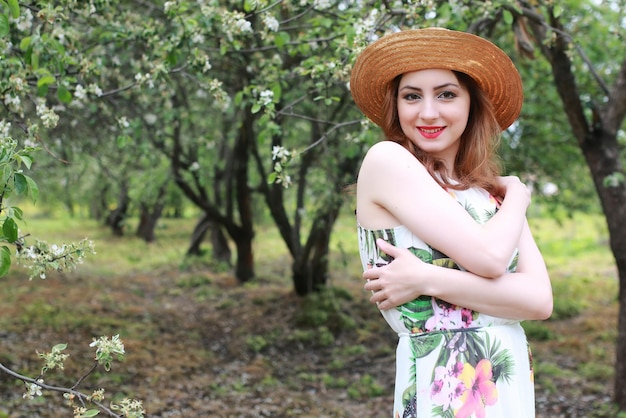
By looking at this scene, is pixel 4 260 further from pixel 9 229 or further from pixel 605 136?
pixel 605 136

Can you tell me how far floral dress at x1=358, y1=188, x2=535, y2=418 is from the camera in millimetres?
1830

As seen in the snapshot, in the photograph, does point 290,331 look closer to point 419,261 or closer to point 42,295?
point 42,295

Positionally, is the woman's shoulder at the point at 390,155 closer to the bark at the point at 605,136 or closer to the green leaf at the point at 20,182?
the green leaf at the point at 20,182

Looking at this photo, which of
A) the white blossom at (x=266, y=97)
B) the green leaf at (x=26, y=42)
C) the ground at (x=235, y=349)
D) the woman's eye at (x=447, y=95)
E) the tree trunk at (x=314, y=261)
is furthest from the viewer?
the tree trunk at (x=314, y=261)

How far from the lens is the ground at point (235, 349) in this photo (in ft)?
19.8

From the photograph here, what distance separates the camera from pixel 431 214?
178cm

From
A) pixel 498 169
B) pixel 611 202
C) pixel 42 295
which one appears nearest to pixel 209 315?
pixel 42 295

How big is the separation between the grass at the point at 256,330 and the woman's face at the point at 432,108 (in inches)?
174

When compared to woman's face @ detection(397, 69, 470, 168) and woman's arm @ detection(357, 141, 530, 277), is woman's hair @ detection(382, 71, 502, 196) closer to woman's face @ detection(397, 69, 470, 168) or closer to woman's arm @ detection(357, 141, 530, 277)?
woman's face @ detection(397, 69, 470, 168)

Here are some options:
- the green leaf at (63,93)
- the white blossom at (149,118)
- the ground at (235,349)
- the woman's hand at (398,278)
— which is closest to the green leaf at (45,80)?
the green leaf at (63,93)

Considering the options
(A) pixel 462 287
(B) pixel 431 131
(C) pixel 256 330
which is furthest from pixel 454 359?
(C) pixel 256 330

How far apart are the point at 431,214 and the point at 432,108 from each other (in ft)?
1.18

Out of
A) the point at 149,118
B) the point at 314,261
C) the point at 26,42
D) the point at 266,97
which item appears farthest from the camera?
the point at 314,261

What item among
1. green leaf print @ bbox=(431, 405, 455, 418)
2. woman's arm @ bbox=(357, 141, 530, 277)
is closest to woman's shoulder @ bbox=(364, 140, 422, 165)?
woman's arm @ bbox=(357, 141, 530, 277)
